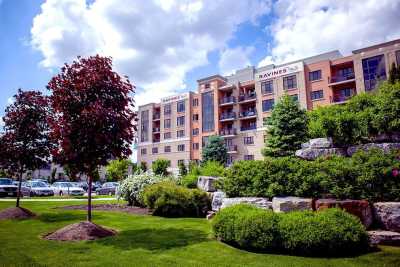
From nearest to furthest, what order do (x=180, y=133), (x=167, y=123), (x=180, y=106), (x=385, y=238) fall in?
(x=385, y=238)
(x=180, y=133)
(x=180, y=106)
(x=167, y=123)

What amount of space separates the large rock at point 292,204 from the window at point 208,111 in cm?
4742

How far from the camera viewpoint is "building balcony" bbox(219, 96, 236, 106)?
175 feet

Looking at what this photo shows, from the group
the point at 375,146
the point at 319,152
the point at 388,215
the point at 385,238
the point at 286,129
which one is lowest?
the point at 385,238

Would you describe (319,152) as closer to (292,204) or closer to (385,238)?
(292,204)

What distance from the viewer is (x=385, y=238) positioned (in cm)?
683

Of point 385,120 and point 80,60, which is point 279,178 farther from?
point 80,60

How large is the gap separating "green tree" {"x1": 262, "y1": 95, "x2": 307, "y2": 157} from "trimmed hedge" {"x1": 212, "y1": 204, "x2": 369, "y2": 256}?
14553mm

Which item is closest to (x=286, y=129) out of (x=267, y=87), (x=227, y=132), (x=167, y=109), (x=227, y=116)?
(x=267, y=87)

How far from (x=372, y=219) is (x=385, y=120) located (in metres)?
4.69

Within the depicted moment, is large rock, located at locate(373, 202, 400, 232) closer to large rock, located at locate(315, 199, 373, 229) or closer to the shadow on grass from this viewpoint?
large rock, located at locate(315, 199, 373, 229)

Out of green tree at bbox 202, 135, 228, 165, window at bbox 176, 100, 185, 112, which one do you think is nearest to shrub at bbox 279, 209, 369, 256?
green tree at bbox 202, 135, 228, 165

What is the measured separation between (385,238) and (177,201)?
865cm

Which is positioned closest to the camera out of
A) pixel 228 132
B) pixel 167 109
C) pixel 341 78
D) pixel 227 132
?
pixel 341 78

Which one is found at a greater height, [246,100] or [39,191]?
[246,100]
